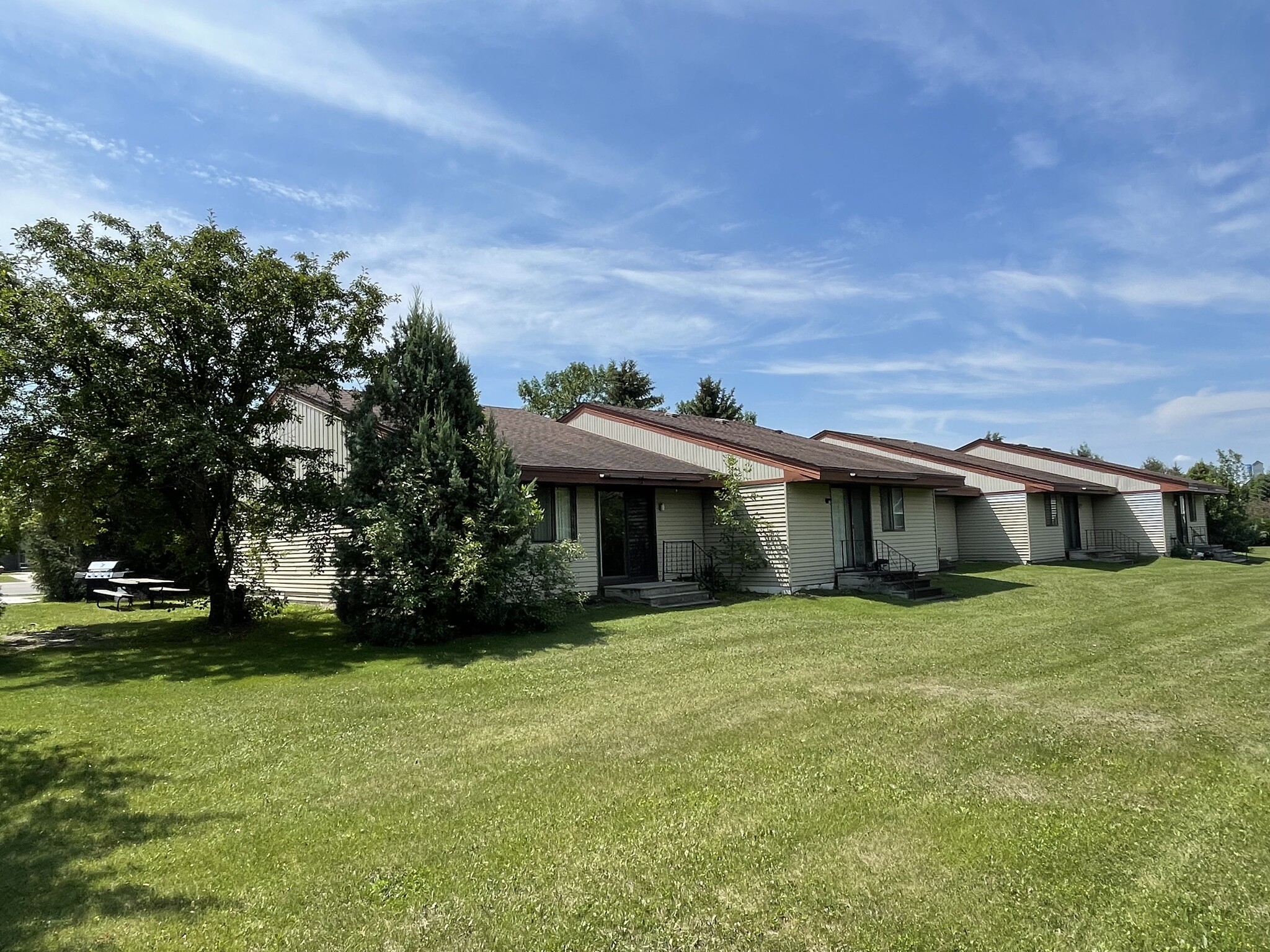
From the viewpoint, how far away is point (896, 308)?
19656 millimetres

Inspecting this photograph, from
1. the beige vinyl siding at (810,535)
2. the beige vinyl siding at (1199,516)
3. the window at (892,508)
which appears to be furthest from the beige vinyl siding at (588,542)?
the beige vinyl siding at (1199,516)

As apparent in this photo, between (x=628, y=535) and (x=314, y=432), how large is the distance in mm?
7185

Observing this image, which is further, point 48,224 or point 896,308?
point 896,308

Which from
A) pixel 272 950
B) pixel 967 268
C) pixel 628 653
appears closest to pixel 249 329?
pixel 628 653

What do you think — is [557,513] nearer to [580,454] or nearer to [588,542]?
[588,542]

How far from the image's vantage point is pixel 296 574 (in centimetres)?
1616

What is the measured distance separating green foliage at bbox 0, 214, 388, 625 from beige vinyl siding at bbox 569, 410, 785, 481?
828cm

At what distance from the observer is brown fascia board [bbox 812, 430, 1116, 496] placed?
931 inches

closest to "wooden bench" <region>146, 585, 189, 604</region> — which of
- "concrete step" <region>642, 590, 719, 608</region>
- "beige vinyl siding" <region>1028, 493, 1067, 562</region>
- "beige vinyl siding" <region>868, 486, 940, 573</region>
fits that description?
"concrete step" <region>642, 590, 719, 608</region>

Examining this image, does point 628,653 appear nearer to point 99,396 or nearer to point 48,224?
point 99,396

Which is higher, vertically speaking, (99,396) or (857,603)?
(99,396)

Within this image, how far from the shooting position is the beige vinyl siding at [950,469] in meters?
24.1

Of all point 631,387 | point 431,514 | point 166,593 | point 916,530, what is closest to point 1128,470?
point 916,530

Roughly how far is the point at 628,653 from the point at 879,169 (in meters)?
9.86
